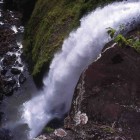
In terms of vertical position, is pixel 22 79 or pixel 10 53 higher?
pixel 10 53

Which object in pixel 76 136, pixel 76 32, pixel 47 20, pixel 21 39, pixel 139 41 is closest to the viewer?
pixel 76 136

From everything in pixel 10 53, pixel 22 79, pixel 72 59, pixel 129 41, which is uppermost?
pixel 10 53

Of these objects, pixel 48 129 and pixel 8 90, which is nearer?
pixel 48 129

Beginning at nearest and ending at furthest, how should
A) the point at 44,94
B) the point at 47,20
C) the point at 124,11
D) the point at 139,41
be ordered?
the point at 139,41 → the point at 124,11 → the point at 44,94 → the point at 47,20

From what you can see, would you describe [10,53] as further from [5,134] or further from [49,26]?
[5,134]

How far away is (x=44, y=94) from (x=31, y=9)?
18.8 feet

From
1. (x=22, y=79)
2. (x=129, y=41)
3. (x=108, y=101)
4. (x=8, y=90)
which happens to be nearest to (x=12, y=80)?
(x=22, y=79)

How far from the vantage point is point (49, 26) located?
14.3 meters

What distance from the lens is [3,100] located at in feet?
45.6

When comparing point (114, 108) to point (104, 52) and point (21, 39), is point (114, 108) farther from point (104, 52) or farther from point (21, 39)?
point (21, 39)

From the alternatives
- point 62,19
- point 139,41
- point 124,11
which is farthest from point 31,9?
point 139,41

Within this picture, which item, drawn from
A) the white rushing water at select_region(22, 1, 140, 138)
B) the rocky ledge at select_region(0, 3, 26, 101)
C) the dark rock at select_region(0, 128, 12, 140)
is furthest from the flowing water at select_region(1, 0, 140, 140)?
the rocky ledge at select_region(0, 3, 26, 101)

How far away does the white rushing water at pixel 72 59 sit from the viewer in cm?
1091

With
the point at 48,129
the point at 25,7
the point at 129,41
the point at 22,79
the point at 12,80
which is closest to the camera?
the point at 129,41
